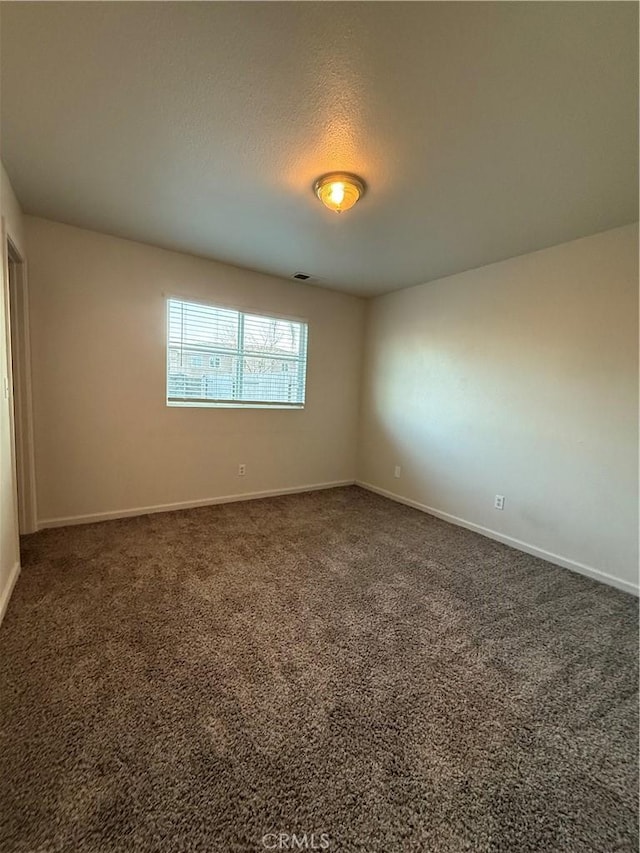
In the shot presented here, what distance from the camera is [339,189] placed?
6.58 ft

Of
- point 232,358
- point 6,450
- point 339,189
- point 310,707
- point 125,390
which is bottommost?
point 310,707

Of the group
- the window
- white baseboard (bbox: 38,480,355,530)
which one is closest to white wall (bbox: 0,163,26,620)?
white baseboard (bbox: 38,480,355,530)

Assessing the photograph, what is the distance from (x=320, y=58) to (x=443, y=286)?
2.65 meters

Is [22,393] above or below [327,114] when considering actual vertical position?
below

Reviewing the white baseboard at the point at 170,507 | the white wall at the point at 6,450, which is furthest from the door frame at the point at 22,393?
the white wall at the point at 6,450

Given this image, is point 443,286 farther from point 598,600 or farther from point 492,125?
point 598,600

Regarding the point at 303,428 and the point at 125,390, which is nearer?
the point at 125,390

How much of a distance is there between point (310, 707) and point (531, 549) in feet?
7.77

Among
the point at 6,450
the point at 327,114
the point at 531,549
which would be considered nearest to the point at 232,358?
the point at 6,450

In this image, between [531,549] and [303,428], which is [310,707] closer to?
[531,549]

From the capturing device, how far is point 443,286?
3635 millimetres

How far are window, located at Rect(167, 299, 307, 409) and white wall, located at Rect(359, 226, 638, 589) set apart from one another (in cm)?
127

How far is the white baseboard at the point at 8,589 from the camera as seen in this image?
1.87 m

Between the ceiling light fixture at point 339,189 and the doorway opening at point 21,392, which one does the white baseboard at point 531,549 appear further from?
the doorway opening at point 21,392
